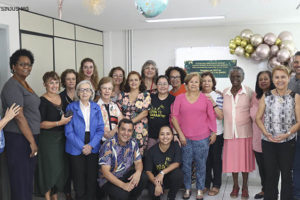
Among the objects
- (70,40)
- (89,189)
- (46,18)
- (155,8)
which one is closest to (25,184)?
(89,189)

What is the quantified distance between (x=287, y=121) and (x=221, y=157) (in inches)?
43.1

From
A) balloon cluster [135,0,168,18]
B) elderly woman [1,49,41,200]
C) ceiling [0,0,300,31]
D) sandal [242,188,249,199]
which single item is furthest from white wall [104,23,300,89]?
balloon cluster [135,0,168,18]

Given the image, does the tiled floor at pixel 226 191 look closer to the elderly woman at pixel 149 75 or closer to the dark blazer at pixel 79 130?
the dark blazer at pixel 79 130

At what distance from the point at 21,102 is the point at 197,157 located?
198 centimetres

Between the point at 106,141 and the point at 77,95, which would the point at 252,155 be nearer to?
the point at 106,141

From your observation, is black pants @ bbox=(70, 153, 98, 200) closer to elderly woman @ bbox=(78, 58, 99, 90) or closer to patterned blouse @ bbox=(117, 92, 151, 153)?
patterned blouse @ bbox=(117, 92, 151, 153)

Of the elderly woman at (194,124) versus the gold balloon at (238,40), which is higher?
the gold balloon at (238,40)

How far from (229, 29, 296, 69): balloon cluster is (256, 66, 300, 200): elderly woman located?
2.77 m

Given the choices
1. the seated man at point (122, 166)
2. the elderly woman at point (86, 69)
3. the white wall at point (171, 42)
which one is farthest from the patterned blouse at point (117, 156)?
the white wall at point (171, 42)

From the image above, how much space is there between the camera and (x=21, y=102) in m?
2.69

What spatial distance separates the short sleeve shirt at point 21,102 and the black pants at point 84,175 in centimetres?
52

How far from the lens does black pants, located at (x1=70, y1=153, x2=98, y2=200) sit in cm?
305

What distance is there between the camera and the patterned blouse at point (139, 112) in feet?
11.3

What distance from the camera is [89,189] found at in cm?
309
